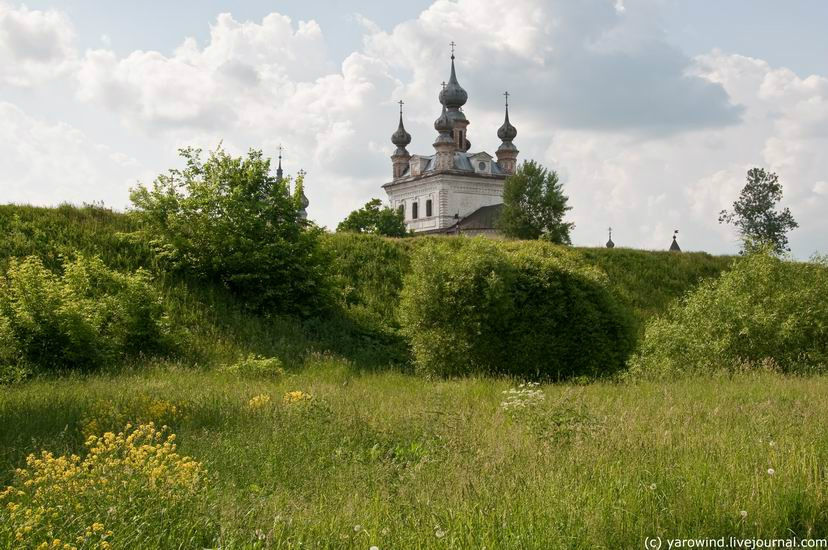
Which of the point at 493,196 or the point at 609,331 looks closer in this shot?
the point at 609,331

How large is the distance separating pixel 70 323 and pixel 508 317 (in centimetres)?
935

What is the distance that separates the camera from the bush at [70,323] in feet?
53.8

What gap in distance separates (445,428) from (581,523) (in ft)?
13.0

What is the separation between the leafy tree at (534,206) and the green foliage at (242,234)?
35.4 m

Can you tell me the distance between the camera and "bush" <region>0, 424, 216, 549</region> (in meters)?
5.09

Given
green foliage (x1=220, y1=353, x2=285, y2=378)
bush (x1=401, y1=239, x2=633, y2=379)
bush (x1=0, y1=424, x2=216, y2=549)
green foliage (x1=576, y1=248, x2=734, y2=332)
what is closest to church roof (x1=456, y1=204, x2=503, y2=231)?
green foliage (x1=576, y1=248, x2=734, y2=332)

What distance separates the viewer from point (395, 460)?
27.9 feet

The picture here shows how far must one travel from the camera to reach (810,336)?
58.2 ft

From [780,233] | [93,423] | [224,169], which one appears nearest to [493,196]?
[780,233]

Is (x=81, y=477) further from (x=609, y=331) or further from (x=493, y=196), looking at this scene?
(x=493, y=196)

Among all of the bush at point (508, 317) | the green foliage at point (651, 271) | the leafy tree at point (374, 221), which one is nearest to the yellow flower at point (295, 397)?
the bush at point (508, 317)

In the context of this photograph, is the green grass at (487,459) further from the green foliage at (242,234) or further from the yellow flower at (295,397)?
the green foliage at (242,234)

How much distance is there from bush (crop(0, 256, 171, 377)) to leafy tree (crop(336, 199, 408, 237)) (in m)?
60.4

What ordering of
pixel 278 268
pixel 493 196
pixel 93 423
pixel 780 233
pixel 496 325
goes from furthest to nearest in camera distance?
pixel 493 196 < pixel 780 233 < pixel 278 268 < pixel 496 325 < pixel 93 423
